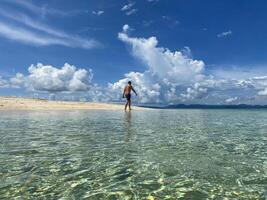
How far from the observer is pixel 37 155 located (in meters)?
10.6

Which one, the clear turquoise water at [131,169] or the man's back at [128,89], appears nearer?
the clear turquoise water at [131,169]

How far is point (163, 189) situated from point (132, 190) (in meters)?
0.72

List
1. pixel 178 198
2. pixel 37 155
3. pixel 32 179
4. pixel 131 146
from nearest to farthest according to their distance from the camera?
pixel 178 198
pixel 32 179
pixel 37 155
pixel 131 146

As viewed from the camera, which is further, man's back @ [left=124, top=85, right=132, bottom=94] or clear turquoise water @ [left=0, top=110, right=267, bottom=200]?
man's back @ [left=124, top=85, right=132, bottom=94]

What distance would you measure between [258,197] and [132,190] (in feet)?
8.96

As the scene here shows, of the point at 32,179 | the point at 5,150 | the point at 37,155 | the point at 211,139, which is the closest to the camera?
the point at 32,179

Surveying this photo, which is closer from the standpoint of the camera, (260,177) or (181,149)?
(260,177)

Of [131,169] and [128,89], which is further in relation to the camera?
[128,89]

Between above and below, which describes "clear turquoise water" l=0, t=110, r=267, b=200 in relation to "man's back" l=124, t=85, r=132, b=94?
below

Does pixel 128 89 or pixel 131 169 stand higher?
pixel 128 89

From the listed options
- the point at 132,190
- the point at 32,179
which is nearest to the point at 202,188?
the point at 132,190

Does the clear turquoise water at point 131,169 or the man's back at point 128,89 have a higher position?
the man's back at point 128,89

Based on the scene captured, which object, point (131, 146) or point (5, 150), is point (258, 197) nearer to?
point (131, 146)

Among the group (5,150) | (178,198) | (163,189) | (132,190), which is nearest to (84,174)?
(132,190)
